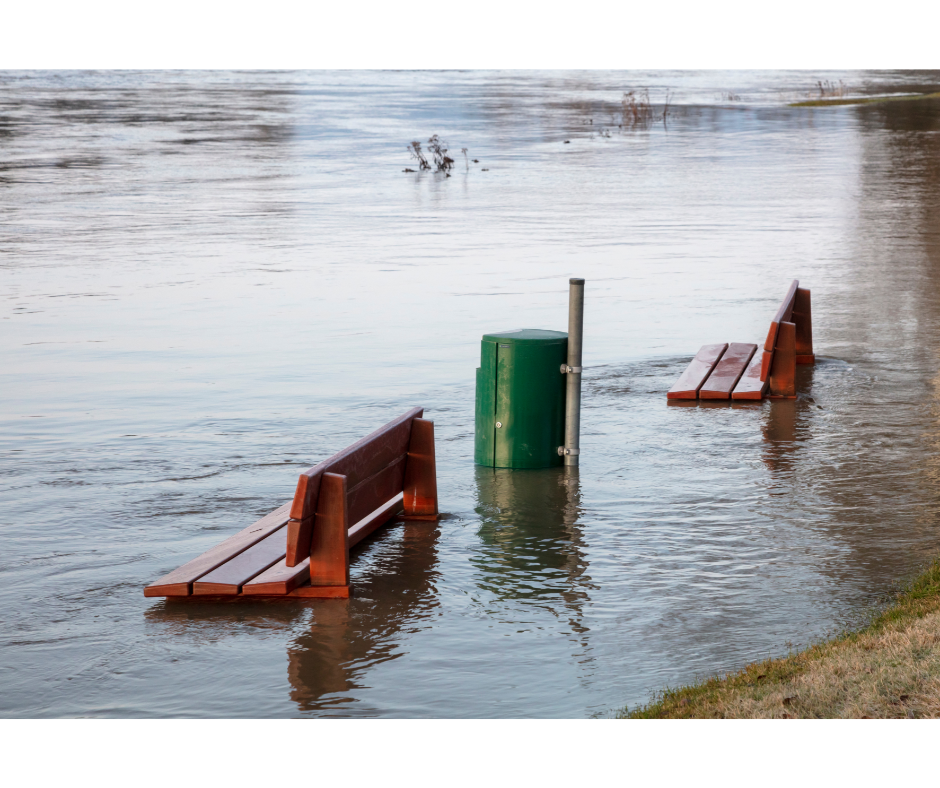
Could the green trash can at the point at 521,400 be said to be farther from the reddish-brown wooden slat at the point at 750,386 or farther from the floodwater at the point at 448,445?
the reddish-brown wooden slat at the point at 750,386

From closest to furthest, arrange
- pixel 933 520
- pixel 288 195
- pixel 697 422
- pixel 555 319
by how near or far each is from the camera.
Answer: pixel 933 520 → pixel 697 422 → pixel 555 319 → pixel 288 195

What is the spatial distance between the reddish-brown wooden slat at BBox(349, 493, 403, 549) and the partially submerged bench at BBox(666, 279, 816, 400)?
144 inches

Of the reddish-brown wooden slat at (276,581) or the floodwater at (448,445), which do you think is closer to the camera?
the floodwater at (448,445)

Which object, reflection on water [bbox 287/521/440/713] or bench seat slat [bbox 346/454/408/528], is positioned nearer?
reflection on water [bbox 287/521/440/713]

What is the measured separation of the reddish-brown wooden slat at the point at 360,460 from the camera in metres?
6.06

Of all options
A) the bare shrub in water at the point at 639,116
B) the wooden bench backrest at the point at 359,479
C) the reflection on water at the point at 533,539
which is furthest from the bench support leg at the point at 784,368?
the bare shrub in water at the point at 639,116

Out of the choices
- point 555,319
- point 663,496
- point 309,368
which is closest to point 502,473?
point 663,496

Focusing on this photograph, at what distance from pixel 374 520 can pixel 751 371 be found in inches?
196

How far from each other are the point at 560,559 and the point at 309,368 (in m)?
5.96

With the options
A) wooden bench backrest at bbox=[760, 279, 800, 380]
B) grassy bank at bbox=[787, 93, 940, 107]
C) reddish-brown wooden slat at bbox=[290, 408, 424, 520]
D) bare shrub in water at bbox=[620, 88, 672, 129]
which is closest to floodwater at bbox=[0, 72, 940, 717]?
wooden bench backrest at bbox=[760, 279, 800, 380]

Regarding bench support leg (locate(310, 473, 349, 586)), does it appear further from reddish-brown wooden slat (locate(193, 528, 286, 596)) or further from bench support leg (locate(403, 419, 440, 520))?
bench support leg (locate(403, 419, 440, 520))

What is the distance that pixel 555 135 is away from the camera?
172 feet

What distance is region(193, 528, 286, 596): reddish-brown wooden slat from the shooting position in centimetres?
610

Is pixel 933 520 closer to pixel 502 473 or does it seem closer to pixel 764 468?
pixel 764 468
